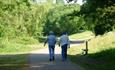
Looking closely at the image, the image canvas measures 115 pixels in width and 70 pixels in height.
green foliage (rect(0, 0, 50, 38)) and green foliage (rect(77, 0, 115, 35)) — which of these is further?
green foliage (rect(0, 0, 50, 38))

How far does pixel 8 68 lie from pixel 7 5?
15.7 m

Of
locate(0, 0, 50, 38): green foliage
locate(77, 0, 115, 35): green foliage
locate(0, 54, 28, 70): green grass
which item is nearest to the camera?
locate(0, 54, 28, 70): green grass

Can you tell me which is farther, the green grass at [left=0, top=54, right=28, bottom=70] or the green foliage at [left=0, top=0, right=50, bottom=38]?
the green foliage at [left=0, top=0, right=50, bottom=38]

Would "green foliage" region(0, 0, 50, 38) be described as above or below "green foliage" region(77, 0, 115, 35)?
below

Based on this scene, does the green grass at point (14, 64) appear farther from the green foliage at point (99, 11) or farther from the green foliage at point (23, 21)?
the green foliage at point (23, 21)

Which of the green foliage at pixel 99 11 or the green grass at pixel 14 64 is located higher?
the green foliage at pixel 99 11

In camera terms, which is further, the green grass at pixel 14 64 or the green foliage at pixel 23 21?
the green foliage at pixel 23 21

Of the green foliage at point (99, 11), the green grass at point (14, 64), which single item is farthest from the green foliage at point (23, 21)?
the green foliage at point (99, 11)

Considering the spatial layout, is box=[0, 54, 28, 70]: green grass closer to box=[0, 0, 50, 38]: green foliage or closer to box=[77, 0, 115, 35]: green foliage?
box=[77, 0, 115, 35]: green foliage

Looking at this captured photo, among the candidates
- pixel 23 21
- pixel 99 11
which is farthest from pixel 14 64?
pixel 23 21

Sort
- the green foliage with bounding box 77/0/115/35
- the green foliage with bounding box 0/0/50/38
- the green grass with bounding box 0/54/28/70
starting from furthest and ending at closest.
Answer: the green foliage with bounding box 0/0/50/38 → the green foliage with bounding box 77/0/115/35 → the green grass with bounding box 0/54/28/70

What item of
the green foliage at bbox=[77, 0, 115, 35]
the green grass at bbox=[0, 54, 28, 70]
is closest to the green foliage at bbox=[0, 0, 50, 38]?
the green grass at bbox=[0, 54, 28, 70]

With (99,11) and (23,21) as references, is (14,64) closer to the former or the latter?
(99,11)

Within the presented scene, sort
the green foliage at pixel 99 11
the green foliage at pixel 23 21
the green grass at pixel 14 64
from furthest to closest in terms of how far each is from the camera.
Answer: the green foliage at pixel 23 21
the green foliage at pixel 99 11
the green grass at pixel 14 64
